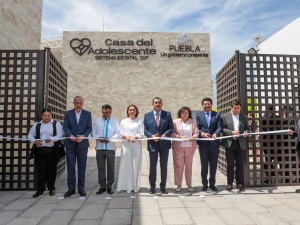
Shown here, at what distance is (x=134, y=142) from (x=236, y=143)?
2.02 meters

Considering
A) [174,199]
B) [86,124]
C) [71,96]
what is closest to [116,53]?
[71,96]

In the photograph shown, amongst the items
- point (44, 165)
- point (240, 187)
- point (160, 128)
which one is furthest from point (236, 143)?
point (44, 165)

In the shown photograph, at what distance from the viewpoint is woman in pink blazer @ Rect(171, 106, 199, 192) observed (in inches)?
172

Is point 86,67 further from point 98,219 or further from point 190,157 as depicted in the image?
point 98,219

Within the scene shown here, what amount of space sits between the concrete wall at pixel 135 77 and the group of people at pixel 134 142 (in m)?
9.37

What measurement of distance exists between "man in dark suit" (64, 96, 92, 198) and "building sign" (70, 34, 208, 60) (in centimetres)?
1036

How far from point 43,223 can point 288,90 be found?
529cm

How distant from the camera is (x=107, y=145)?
4.27 m

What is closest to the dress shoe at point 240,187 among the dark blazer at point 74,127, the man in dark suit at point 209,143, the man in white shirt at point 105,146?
the man in dark suit at point 209,143

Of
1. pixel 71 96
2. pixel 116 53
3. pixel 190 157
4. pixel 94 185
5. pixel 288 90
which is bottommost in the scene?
pixel 94 185

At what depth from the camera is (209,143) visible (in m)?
4.41

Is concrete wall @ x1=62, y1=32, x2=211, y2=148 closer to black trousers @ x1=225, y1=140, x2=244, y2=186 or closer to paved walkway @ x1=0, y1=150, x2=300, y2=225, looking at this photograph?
black trousers @ x1=225, y1=140, x2=244, y2=186

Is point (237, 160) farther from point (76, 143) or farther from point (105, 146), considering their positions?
point (76, 143)

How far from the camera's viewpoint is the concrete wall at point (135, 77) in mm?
13766
